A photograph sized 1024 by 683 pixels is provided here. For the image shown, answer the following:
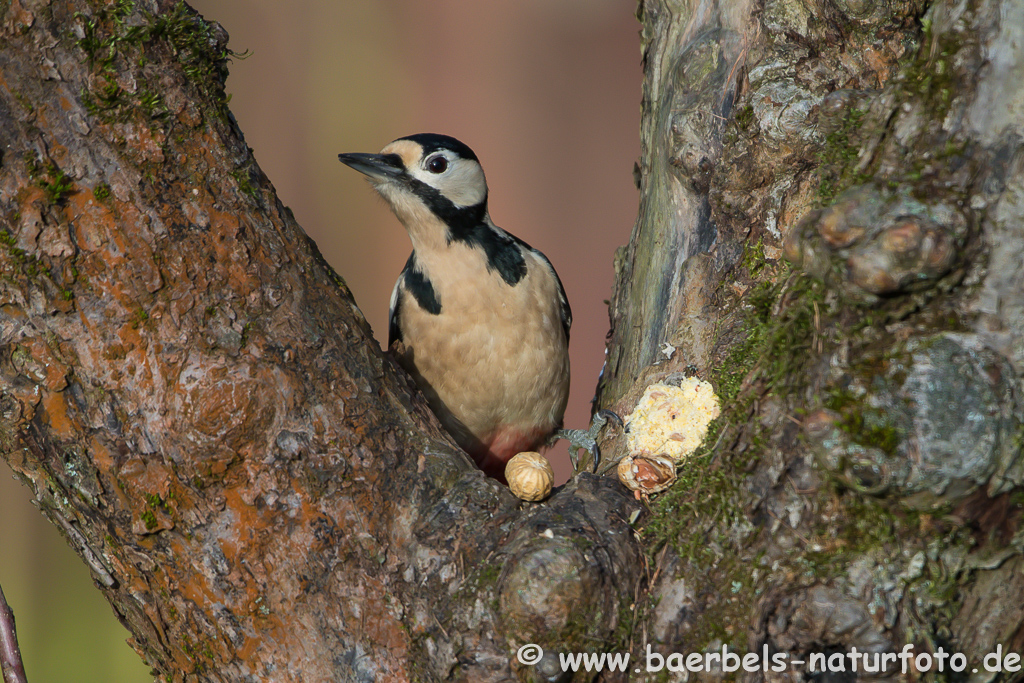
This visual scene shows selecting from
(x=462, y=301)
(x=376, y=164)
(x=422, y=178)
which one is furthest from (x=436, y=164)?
(x=462, y=301)

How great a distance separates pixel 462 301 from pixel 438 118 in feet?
11.8

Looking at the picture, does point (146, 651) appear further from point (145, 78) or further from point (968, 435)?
point (968, 435)

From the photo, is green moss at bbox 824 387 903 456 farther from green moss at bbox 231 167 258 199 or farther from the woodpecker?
the woodpecker

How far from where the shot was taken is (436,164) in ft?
8.25

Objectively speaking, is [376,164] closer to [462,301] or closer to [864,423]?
[462,301]

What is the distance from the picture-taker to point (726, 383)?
5.10 feet

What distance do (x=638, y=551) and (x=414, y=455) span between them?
17.9 inches

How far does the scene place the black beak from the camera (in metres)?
2.42

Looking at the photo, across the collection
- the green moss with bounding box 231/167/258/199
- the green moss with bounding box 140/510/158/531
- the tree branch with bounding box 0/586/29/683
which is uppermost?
the green moss with bounding box 231/167/258/199

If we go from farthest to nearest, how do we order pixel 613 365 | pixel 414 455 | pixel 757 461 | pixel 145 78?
pixel 613 365
pixel 414 455
pixel 145 78
pixel 757 461

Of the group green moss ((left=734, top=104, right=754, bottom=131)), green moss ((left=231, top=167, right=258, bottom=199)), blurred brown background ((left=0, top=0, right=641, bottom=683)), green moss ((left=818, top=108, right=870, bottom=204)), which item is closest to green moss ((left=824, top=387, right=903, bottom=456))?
green moss ((left=818, top=108, right=870, bottom=204))

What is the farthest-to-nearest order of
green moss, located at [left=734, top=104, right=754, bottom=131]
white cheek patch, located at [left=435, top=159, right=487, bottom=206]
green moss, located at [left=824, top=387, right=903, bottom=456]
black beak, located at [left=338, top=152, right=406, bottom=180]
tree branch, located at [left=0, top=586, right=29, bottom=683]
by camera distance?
white cheek patch, located at [left=435, top=159, right=487, bottom=206] → black beak, located at [left=338, top=152, right=406, bottom=180] → green moss, located at [left=734, top=104, right=754, bottom=131] → tree branch, located at [left=0, top=586, right=29, bottom=683] → green moss, located at [left=824, top=387, right=903, bottom=456]

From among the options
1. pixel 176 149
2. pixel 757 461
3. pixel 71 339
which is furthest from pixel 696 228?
pixel 71 339

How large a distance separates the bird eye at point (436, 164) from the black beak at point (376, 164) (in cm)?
9
